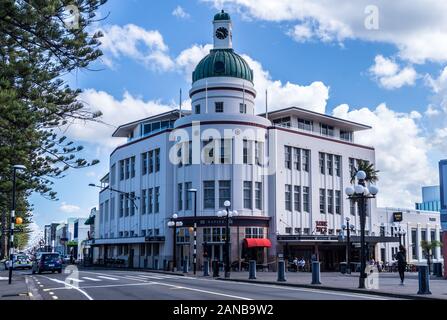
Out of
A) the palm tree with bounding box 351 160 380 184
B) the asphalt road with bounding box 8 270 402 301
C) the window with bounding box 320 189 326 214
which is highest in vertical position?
the palm tree with bounding box 351 160 380 184

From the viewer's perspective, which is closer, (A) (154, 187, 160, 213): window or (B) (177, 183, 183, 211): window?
(B) (177, 183, 183, 211): window

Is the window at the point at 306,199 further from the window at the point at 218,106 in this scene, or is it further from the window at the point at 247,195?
the window at the point at 218,106

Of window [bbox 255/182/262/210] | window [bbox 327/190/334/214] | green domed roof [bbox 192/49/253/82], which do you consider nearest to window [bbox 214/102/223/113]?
green domed roof [bbox 192/49/253/82]

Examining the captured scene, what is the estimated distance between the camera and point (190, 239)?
5375cm

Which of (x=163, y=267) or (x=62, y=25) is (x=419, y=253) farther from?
(x=62, y=25)

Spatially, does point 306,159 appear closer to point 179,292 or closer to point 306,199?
point 306,199

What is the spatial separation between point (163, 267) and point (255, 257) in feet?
31.6

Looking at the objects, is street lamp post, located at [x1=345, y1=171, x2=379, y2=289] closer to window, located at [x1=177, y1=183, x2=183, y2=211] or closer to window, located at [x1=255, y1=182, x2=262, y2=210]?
window, located at [x1=255, y1=182, x2=262, y2=210]

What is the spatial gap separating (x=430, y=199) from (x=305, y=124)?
7369cm

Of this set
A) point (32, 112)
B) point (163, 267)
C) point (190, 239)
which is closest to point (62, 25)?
point (32, 112)

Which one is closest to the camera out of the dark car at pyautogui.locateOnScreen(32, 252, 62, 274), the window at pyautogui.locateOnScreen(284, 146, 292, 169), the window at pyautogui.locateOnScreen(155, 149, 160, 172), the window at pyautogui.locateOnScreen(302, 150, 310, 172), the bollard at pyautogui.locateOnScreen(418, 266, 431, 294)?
the bollard at pyautogui.locateOnScreen(418, 266, 431, 294)

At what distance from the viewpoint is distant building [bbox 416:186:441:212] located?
124144mm

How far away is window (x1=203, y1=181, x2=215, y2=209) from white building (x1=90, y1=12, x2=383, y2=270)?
10 centimetres

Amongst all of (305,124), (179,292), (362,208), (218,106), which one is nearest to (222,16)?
(218,106)
